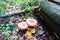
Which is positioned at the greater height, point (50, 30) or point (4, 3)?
point (4, 3)

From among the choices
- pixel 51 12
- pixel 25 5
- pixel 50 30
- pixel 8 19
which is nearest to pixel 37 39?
pixel 50 30

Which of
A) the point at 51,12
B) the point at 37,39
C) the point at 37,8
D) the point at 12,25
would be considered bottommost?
the point at 37,39

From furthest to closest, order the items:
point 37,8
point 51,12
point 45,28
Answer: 1. point 37,8
2. point 45,28
3. point 51,12

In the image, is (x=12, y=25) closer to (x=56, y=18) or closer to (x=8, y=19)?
(x=8, y=19)

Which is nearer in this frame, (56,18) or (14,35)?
(56,18)

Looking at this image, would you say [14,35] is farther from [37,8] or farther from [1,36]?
[37,8]

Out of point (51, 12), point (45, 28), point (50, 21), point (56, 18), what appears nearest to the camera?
point (56, 18)

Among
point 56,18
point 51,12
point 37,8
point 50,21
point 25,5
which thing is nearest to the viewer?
point 56,18

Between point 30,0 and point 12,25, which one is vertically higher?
point 30,0

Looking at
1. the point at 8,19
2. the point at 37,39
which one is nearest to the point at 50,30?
the point at 37,39
